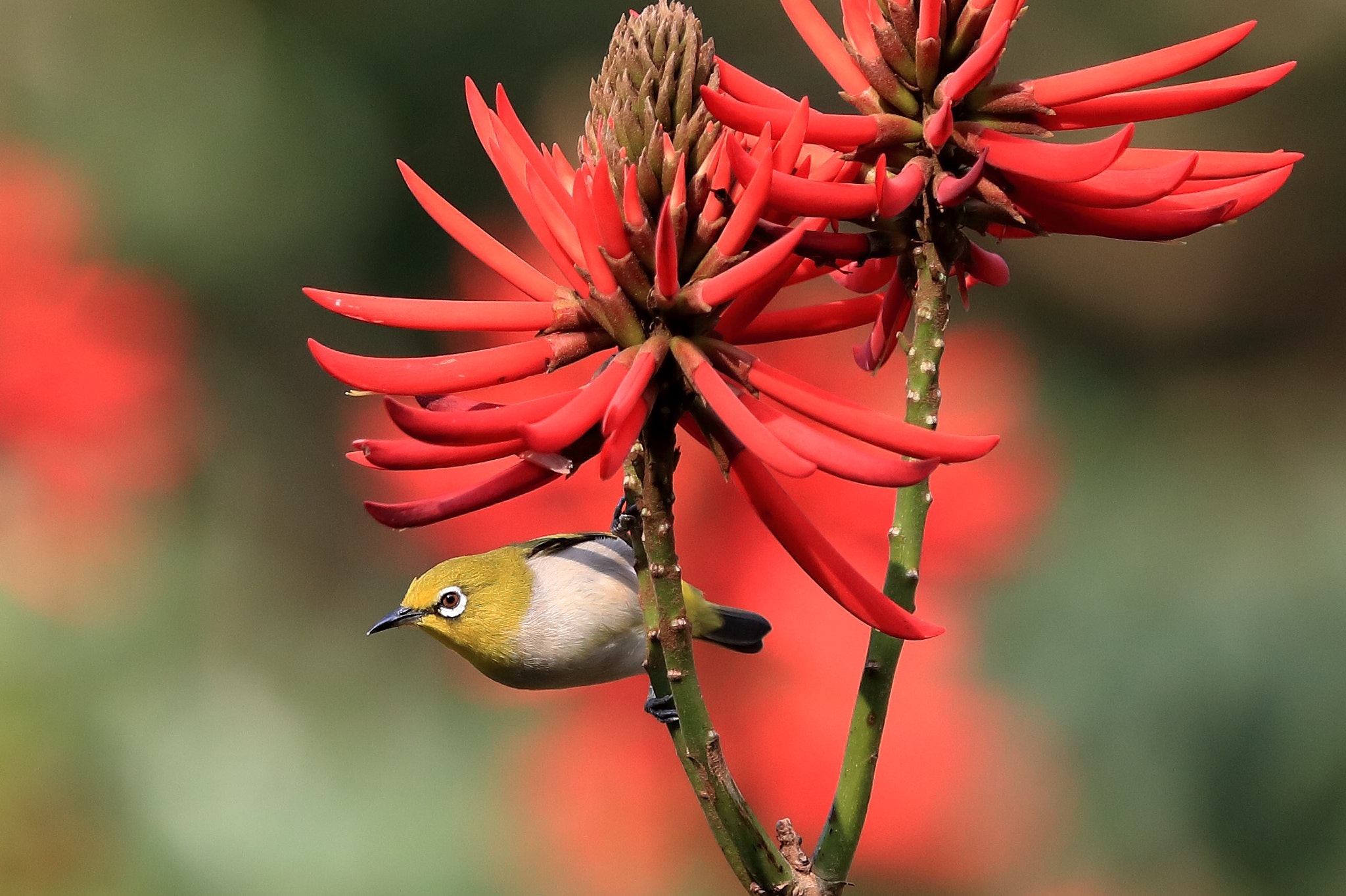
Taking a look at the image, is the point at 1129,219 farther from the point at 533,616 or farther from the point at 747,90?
the point at 533,616

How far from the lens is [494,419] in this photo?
12.7 inches

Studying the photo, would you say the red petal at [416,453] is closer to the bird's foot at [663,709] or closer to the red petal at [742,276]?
the red petal at [742,276]

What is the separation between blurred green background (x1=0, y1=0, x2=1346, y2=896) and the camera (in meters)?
1.97

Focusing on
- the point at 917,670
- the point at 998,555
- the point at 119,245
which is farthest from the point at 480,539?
the point at 119,245

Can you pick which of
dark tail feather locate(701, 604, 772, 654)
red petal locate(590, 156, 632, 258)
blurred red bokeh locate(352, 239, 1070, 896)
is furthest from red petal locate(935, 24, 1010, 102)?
blurred red bokeh locate(352, 239, 1070, 896)

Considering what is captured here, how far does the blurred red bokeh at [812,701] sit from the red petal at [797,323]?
1051mm

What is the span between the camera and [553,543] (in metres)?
0.85

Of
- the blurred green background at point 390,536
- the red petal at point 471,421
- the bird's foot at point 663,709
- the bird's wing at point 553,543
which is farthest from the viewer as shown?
the blurred green background at point 390,536

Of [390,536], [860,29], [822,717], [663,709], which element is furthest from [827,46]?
[390,536]

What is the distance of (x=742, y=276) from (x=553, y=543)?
548 mm

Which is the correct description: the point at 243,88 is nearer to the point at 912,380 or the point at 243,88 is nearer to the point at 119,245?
the point at 119,245

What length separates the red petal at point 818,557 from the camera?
1.13ft

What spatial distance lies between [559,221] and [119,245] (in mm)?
2120

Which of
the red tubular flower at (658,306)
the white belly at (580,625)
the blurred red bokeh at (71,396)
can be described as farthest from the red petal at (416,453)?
the blurred red bokeh at (71,396)
